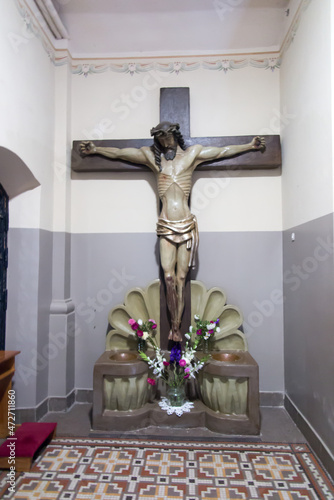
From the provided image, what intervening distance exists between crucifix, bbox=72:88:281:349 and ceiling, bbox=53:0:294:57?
50 centimetres

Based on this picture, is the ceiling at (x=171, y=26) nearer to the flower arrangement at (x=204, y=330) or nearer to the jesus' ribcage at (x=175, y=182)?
the jesus' ribcage at (x=175, y=182)

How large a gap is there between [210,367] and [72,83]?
2562mm

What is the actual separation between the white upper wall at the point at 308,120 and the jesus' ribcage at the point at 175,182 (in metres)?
0.79

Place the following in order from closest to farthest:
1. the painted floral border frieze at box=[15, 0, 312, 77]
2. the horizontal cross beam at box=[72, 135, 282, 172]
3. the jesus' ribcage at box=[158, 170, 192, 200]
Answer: the jesus' ribcage at box=[158, 170, 192, 200], the horizontal cross beam at box=[72, 135, 282, 172], the painted floral border frieze at box=[15, 0, 312, 77]

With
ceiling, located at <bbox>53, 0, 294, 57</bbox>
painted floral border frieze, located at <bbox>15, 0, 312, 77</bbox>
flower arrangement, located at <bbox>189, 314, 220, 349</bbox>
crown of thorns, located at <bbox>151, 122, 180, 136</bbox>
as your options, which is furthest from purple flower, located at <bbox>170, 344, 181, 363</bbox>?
ceiling, located at <bbox>53, 0, 294, 57</bbox>

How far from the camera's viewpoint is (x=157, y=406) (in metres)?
2.43

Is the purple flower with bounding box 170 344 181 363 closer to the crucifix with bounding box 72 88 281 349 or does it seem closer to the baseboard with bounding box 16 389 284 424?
the crucifix with bounding box 72 88 281 349

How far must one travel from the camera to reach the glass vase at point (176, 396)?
2.43 meters

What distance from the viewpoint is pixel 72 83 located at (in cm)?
300

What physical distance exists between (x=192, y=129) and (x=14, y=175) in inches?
57.6

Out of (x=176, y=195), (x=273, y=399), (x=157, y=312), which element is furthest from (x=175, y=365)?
(x=176, y=195)

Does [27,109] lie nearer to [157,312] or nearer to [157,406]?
[157,312]

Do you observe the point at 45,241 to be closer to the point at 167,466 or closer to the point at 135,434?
the point at 135,434

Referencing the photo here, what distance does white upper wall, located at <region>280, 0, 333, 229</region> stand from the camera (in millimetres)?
1969
